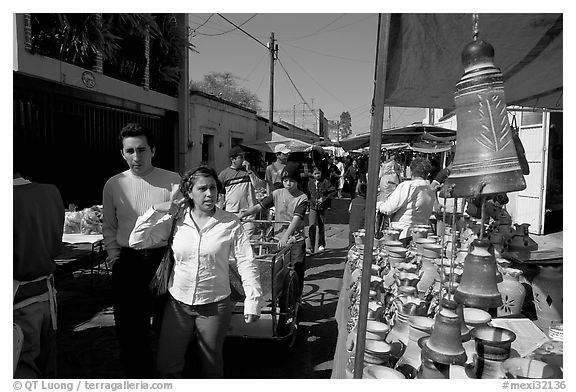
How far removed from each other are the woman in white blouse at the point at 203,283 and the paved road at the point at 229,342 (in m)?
1.09

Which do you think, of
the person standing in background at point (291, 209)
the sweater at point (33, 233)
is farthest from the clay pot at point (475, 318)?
the person standing in background at point (291, 209)

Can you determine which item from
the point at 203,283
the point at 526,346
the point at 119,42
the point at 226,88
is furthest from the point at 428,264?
the point at 226,88

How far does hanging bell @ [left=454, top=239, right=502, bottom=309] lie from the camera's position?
4.80ft

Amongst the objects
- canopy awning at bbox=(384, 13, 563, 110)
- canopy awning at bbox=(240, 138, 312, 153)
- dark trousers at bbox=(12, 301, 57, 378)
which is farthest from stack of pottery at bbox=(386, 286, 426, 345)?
canopy awning at bbox=(240, 138, 312, 153)

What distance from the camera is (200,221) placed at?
8.31 feet

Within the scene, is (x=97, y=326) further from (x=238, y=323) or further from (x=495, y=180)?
(x=495, y=180)

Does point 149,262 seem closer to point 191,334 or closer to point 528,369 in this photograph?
point 191,334

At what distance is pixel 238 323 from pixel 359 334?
2164 mm

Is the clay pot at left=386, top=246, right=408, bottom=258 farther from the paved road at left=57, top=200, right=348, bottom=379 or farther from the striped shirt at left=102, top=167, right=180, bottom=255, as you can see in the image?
the striped shirt at left=102, top=167, right=180, bottom=255

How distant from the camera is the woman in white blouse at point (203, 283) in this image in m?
2.45

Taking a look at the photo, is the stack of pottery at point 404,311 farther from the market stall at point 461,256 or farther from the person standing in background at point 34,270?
the person standing in background at point 34,270

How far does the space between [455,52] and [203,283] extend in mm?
1902
